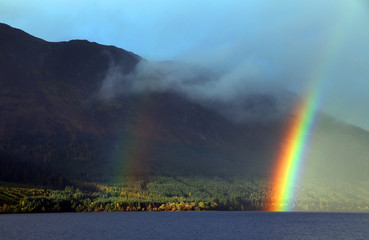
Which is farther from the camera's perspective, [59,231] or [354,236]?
[59,231]

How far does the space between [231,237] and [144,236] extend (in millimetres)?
29583

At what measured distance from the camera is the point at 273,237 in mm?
144750

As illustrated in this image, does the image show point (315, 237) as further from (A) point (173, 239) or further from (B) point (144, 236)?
(B) point (144, 236)

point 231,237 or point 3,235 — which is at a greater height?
point 231,237

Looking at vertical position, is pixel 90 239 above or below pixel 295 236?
below

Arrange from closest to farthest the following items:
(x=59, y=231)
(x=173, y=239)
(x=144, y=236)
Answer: (x=173, y=239) → (x=144, y=236) → (x=59, y=231)

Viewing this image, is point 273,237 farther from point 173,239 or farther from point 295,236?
point 173,239

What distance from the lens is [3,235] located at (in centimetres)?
14638

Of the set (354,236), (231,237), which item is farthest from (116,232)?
(354,236)

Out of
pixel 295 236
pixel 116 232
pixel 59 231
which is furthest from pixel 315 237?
pixel 59 231

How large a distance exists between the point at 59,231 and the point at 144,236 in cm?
3622

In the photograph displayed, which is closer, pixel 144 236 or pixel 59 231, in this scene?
pixel 144 236

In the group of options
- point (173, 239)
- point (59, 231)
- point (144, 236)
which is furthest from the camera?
point (59, 231)

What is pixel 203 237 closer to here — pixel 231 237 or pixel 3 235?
pixel 231 237
